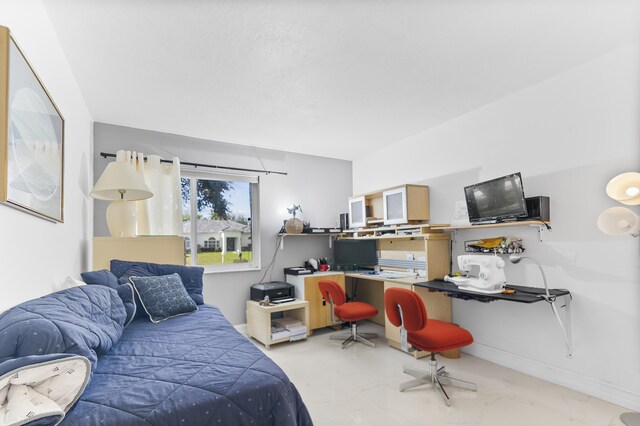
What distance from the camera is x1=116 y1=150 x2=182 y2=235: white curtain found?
360 cm

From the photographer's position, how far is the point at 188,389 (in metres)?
1.18

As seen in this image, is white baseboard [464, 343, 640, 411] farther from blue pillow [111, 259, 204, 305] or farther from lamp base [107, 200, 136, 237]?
lamp base [107, 200, 136, 237]

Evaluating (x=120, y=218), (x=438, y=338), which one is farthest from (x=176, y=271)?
(x=438, y=338)

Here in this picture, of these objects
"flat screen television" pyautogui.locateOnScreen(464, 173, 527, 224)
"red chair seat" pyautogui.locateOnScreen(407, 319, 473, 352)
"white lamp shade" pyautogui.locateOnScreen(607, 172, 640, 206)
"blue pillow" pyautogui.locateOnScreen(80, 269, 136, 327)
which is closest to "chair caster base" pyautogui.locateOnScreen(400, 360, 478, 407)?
"red chair seat" pyautogui.locateOnScreen(407, 319, 473, 352)

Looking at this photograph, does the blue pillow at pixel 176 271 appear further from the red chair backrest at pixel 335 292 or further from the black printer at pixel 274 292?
the red chair backrest at pixel 335 292

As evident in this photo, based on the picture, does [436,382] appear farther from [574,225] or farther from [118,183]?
[118,183]

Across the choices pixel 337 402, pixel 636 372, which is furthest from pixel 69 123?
pixel 636 372

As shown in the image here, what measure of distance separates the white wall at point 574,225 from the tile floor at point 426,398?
24cm

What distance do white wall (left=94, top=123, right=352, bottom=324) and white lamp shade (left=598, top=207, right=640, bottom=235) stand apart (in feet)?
11.6

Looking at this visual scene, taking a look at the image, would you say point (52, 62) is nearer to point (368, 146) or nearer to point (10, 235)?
point (10, 235)

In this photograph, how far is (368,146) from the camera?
4.75 m

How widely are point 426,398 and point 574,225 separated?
1882 mm

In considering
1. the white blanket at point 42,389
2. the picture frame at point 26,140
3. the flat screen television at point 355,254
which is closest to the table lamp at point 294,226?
the flat screen television at point 355,254

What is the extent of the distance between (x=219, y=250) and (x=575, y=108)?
4.19m
